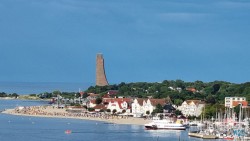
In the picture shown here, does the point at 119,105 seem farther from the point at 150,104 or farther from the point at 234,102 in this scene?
the point at 234,102

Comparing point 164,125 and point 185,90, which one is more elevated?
point 185,90

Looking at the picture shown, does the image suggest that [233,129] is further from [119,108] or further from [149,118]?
[119,108]

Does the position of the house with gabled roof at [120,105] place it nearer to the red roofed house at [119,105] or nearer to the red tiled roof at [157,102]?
the red roofed house at [119,105]

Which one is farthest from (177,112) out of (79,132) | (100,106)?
(79,132)

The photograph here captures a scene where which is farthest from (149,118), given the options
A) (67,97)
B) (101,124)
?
(67,97)

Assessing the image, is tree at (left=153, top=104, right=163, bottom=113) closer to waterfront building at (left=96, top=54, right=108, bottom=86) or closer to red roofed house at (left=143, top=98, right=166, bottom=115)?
red roofed house at (left=143, top=98, right=166, bottom=115)

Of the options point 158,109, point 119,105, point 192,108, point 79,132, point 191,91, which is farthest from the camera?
point 191,91

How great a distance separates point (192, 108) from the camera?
81688mm

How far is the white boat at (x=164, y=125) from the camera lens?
222 feet

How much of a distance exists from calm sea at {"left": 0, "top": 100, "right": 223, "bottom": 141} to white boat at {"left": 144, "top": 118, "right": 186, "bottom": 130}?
90 centimetres

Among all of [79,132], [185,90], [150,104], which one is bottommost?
A: [79,132]

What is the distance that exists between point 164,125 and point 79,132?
35.3 feet

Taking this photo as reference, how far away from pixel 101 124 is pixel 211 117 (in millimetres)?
10301

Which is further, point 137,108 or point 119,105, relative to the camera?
point 119,105
